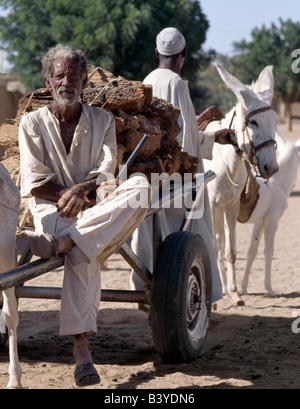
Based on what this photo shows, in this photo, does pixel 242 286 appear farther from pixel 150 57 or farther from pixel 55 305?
pixel 150 57

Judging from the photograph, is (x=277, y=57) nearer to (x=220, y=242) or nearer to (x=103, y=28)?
(x=103, y=28)

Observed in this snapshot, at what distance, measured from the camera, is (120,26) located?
18.1m

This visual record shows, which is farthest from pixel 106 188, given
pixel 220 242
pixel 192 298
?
pixel 220 242

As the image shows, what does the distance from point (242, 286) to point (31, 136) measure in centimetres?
405

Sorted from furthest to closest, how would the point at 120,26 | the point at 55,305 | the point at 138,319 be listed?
1. the point at 120,26
2. the point at 55,305
3. the point at 138,319

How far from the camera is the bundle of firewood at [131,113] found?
495cm

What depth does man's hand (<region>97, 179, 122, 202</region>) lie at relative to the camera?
13.3 feet

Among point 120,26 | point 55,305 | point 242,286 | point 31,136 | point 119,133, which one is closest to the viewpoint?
point 31,136

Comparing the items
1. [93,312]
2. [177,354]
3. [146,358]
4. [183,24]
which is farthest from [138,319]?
[183,24]

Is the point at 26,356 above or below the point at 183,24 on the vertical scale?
below

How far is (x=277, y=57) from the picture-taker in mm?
41750

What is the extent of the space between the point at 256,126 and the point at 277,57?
3647cm

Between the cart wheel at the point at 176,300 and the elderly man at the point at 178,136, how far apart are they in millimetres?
737

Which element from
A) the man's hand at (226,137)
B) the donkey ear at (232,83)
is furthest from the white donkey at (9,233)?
the donkey ear at (232,83)
